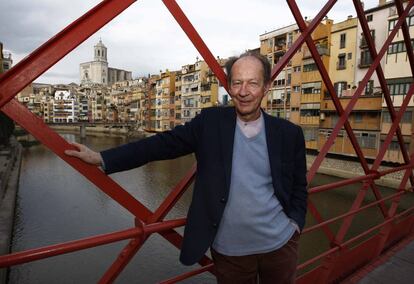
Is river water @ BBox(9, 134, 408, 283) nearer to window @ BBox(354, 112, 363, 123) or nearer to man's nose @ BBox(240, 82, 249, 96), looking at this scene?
window @ BBox(354, 112, 363, 123)

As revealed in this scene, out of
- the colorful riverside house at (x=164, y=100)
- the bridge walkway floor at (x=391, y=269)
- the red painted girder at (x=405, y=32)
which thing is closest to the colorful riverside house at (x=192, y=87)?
the colorful riverside house at (x=164, y=100)

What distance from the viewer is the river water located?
8281 millimetres

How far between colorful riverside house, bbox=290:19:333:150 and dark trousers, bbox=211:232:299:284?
802 inches

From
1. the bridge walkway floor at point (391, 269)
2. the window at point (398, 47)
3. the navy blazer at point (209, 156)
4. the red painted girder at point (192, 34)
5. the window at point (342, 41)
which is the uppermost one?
the window at point (342, 41)

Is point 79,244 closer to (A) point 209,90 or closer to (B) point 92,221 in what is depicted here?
(B) point 92,221

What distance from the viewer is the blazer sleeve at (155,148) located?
1.38 m

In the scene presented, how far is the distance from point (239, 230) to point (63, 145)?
2.82ft

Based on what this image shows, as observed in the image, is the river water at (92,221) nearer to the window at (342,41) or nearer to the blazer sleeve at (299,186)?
the blazer sleeve at (299,186)

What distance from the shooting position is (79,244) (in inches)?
52.1

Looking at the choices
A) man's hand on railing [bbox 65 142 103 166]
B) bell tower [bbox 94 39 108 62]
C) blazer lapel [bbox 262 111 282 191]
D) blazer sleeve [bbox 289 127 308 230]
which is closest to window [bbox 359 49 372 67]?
blazer sleeve [bbox 289 127 308 230]

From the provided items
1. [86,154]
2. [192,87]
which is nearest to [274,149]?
[86,154]

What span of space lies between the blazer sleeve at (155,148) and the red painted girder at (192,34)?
343mm

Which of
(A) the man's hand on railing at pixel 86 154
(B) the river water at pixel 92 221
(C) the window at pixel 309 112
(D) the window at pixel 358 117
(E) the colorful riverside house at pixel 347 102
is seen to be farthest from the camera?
(C) the window at pixel 309 112

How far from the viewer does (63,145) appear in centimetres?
129
